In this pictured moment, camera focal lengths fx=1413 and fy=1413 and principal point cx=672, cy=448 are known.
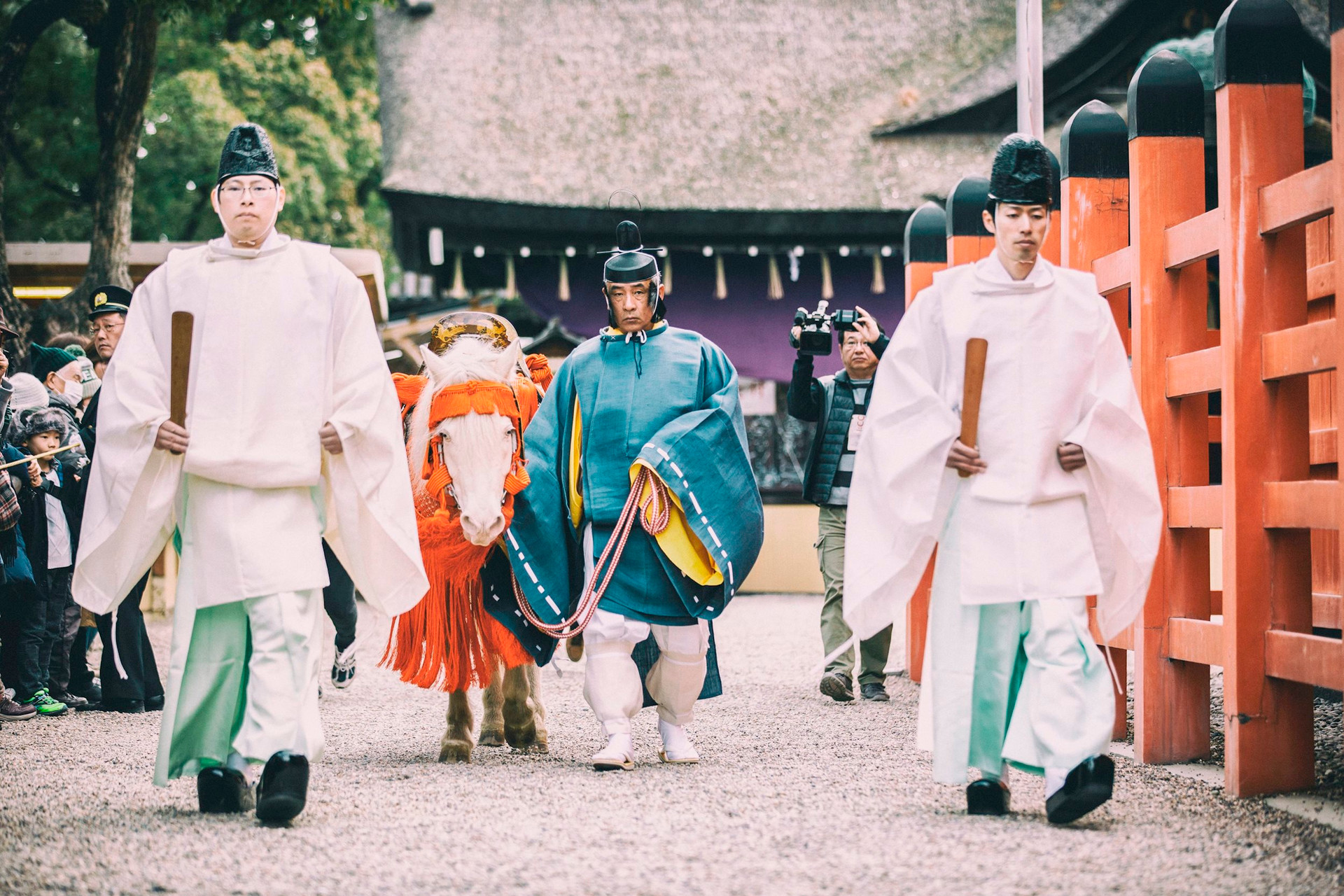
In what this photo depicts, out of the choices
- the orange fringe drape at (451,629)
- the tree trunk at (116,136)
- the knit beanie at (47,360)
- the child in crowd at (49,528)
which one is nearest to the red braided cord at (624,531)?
the orange fringe drape at (451,629)

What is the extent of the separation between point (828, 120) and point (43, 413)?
31.7 feet

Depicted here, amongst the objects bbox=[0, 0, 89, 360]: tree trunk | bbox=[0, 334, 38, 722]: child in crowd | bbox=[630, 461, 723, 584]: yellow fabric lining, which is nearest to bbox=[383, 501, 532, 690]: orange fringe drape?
bbox=[630, 461, 723, 584]: yellow fabric lining

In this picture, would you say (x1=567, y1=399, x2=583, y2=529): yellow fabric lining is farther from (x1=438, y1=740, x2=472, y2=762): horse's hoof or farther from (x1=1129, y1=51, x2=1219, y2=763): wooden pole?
(x1=1129, y1=51, x2=1219, y2=763): wooden pole

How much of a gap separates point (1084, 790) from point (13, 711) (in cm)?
480

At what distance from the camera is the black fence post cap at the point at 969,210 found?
7.12 metres

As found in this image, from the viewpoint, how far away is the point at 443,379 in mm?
5199

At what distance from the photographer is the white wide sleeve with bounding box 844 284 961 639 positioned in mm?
4043

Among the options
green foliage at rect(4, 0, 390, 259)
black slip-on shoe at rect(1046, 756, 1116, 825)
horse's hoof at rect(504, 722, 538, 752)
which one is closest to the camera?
black slip-on shoe at rect(1046, 756, 1116, 825)

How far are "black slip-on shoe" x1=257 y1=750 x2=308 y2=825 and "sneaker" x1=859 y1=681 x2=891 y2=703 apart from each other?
3.54 m

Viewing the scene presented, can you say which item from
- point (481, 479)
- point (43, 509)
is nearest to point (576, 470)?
point (481, 479)

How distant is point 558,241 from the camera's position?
43.5 feet

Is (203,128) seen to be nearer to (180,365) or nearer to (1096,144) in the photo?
(1096,144)

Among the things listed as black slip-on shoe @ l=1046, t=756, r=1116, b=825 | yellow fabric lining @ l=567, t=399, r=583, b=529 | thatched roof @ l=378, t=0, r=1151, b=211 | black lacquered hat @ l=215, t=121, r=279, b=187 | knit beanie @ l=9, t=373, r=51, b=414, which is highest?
thatched roof @ l=378, t=0, r=1151, b=211

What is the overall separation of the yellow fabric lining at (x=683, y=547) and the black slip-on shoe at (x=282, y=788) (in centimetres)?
152
